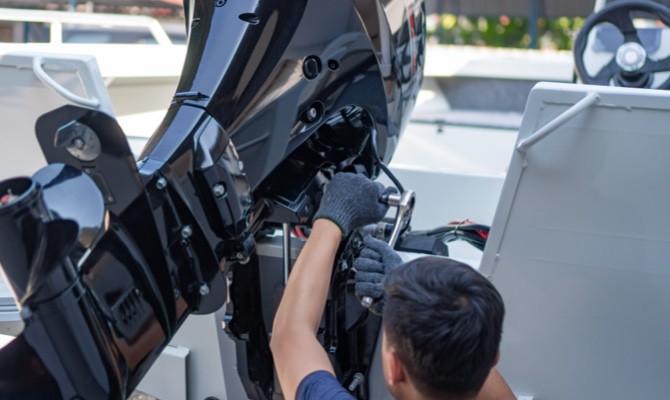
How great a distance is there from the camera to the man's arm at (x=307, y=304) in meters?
1.42

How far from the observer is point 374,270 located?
1.44 metres

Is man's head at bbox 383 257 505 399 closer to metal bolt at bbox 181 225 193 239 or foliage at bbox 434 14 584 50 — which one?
metal bolt at bbox 181 225 193 239

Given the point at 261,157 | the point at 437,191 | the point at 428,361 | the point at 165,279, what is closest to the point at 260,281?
the point at 261,157

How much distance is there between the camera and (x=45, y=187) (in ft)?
3.29

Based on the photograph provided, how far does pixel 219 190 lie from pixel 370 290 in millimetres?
308

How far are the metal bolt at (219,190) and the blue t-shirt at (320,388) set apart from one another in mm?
319

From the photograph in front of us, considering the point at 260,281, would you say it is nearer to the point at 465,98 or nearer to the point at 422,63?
the point at 422,63

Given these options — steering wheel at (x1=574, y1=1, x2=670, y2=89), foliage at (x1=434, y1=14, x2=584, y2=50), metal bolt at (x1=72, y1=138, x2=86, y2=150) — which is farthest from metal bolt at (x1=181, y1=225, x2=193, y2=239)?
foliage at (x1=434, y1=14, x2=584, y2=50)

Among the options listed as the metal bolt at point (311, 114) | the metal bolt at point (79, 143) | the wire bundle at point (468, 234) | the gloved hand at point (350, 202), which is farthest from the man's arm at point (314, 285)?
the wire bundle at point (468, 234)

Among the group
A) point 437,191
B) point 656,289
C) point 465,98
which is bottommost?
point 465,98

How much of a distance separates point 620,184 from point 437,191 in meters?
1.06

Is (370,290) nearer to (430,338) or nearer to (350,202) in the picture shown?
(350,202)

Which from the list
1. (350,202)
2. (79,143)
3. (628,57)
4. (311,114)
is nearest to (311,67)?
(311,114)

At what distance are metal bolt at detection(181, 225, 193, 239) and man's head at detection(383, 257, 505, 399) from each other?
30cm
